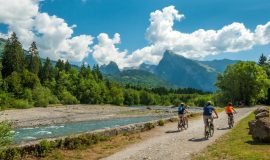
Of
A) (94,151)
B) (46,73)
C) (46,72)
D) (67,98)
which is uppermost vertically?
(46,72)

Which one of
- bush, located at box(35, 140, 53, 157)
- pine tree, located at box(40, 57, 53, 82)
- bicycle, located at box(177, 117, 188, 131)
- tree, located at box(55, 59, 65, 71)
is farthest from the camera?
tree, located at box(55, 59, 65, 71)

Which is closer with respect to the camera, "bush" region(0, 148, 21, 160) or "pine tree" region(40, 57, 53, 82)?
"bush" region(0, 148, 21, 160)

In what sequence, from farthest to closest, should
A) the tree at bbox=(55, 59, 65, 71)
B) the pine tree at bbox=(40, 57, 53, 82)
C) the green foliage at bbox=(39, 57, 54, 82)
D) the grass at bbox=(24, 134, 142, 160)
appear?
the tree at bbox=(55, 59, 65, 71), the pine tree at bbox=(40, 57, 53, 82), the green foliage at bbox=(39, 57, 54, 82), the grass at bbox=(24, 134, 142, 160)

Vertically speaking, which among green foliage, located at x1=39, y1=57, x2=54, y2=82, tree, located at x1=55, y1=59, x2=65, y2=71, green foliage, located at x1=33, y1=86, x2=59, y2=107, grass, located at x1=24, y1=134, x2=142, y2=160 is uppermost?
tree, located at x1=55, y1=59, x2=65, y2=71

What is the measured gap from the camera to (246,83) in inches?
4434

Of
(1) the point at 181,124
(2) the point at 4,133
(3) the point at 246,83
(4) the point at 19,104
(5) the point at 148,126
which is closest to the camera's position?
(2) the point at 4,133

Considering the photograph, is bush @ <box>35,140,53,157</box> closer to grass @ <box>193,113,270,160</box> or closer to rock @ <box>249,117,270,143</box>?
grass @ <box>193,113,270,160</box>

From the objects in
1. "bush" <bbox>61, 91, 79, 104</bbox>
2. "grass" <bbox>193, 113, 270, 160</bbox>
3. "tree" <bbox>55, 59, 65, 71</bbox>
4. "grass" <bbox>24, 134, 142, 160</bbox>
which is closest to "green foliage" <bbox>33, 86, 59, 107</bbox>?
"bush" <bbox>61, 91, 79, 104</bbox>

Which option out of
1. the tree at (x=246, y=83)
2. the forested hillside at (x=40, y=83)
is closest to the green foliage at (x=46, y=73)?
the forested hillside at (x=40, y=83)

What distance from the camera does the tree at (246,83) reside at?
110375 millimetres

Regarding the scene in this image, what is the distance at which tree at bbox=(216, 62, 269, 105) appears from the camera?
110375 mm

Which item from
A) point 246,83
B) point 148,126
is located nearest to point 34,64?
point 246,83

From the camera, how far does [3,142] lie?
18797 millimetres

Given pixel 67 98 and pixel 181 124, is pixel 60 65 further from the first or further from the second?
pixel 181 124
